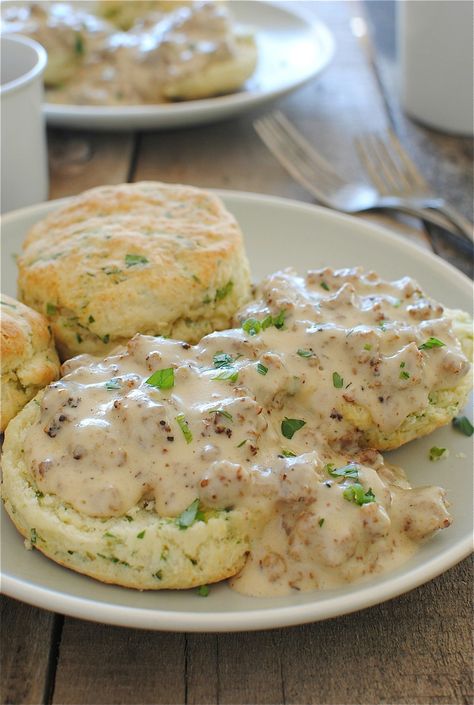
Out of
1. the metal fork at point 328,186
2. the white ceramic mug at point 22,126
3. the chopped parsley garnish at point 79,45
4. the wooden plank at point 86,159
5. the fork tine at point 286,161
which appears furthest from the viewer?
the chopped parsley garnish at point 79,45

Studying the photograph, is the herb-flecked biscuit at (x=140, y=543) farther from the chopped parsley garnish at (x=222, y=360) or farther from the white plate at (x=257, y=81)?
the white plate at (x=257, y=81)

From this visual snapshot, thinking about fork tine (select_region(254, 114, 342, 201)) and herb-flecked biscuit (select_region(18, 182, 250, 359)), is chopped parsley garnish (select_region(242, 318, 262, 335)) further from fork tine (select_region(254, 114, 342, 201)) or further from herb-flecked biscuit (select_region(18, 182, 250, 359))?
fork tine (select_region(254, 114, 342, 201))

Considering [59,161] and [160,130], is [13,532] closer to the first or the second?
[59,161]

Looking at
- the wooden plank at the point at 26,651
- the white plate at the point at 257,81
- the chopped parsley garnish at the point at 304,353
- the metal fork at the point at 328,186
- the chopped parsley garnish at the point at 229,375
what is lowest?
the metal fork at the point at 328,186

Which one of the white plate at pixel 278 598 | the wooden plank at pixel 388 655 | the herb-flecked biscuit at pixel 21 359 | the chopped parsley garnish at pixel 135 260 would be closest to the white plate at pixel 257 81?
the white plate at pixel 278 598

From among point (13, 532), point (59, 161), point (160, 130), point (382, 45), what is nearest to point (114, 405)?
point (13, 532)

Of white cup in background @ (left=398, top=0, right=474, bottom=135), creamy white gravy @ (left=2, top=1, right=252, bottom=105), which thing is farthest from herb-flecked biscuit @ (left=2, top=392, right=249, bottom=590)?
white cup in background @ (left=398, top=0, right=474, bottom=135)

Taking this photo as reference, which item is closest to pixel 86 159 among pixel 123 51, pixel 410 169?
pixel 123 51

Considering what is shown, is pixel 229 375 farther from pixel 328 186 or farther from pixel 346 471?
pixel 328 186
